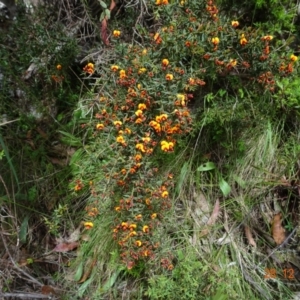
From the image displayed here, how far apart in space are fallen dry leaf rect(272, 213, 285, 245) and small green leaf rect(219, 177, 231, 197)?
0.27 meters

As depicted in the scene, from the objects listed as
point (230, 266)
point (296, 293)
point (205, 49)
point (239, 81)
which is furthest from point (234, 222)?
point (205, 49)

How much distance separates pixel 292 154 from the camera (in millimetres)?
2145

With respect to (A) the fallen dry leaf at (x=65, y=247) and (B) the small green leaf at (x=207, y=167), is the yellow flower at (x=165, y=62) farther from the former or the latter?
(A) the fallen dry leaf at (x=65, y=247)

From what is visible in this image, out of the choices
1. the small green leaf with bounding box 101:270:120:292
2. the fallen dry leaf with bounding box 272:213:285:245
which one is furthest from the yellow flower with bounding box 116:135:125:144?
the fallen dry leaf with bounding box 272:213:285:245

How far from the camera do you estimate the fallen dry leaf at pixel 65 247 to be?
7.13 feet

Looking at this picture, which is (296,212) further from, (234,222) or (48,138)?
(48,138)

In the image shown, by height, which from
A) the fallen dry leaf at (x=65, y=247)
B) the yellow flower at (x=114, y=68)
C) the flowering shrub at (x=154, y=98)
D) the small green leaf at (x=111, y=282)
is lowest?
the small green leaf at (x=111, y=282)

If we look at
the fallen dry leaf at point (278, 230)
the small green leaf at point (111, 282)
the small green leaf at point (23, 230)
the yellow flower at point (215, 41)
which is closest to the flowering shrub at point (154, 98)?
the yellow flower at point (215, 41)

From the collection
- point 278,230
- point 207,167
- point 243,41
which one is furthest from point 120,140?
point 278,230

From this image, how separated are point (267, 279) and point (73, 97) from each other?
1360 mm

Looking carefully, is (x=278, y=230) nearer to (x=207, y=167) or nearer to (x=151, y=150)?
(x=207, y=167)

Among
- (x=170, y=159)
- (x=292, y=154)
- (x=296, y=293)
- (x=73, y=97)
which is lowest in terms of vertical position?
(x=296, y=293)

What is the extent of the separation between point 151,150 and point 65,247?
730 millimetres

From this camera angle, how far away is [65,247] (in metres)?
2.18
